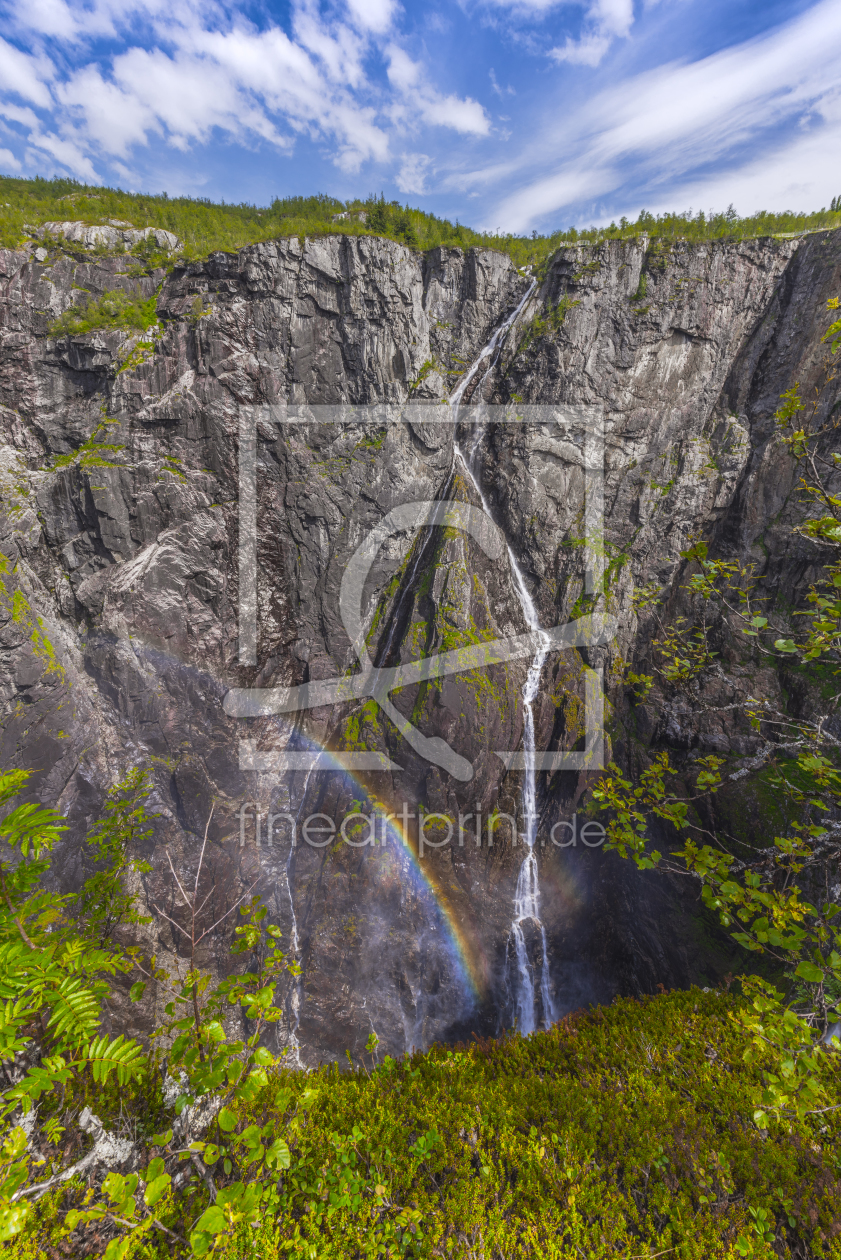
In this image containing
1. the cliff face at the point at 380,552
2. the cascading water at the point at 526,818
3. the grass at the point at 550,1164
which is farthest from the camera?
the cliff face at the point at 380,552

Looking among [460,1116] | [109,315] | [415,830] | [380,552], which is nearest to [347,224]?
[109,315]

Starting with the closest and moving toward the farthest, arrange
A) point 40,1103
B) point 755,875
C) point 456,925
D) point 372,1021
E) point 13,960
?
point 13,960 → point 755,875 → point 40,1103 → point 372,1021 → point 456,925

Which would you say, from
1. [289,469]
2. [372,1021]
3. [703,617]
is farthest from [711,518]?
[372,1021]

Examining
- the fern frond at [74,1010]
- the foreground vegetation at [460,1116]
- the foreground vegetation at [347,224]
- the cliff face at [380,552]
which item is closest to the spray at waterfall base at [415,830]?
the cliff face at [380,552]

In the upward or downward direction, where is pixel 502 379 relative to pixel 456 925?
upward

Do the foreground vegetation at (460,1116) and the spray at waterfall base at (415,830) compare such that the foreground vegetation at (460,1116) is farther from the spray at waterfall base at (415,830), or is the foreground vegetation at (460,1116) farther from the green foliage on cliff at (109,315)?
the green foliage on cliff at (109,315)

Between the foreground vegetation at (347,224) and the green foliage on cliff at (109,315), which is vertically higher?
the foreground vegetation at (347,224)

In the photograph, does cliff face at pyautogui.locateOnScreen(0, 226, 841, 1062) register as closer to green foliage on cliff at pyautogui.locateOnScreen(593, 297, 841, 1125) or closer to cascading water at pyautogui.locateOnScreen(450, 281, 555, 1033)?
cascading water at pyautogui.locateOnScreen(450, 281, 555, 1033)

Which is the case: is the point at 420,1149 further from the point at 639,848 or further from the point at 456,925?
the point at 456,925
